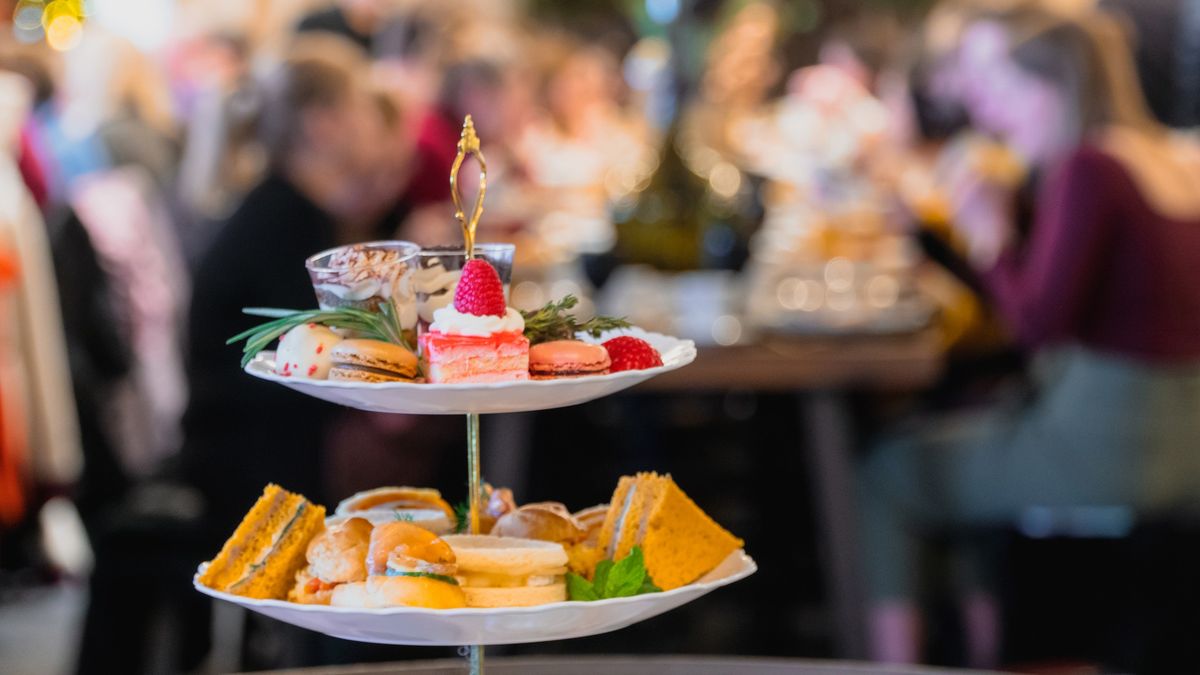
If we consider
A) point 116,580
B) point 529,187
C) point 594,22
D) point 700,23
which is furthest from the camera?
point 594,22

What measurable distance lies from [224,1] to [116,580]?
219 inches

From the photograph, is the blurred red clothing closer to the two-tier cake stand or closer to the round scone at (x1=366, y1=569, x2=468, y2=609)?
the two-tier cake stand

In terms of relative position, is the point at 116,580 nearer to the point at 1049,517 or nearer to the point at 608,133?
the point at 1049,517

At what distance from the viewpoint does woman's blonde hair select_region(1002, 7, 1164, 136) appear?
11.1 feet

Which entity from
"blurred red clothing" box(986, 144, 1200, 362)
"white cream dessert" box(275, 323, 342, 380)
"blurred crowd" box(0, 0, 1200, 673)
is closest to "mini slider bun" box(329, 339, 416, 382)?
"white cream dessert" box(275, 323, 342, 380)

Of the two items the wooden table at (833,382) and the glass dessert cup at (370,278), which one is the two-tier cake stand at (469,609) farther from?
the wooden table at (833,382)

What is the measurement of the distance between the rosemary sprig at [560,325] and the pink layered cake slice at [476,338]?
67 mm

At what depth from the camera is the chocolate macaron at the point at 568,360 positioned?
3.70 ft

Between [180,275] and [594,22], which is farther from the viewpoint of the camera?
[594,22]

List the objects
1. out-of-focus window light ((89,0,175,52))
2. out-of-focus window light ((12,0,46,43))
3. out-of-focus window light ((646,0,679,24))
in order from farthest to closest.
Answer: out-of-focus window light ((89,0,175,52)) < out-of-focus window light ((12,0,46,43)) < out-of-focus window light ((646,0,679,24))

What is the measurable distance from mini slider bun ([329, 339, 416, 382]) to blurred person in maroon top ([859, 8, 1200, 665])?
2405mm

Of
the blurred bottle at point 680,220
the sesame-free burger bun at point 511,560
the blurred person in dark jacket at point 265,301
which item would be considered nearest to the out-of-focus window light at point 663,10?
the blurred bottle at point 680,220

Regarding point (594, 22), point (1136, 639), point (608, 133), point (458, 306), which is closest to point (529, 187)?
point (608, 133)

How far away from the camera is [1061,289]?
327cm
